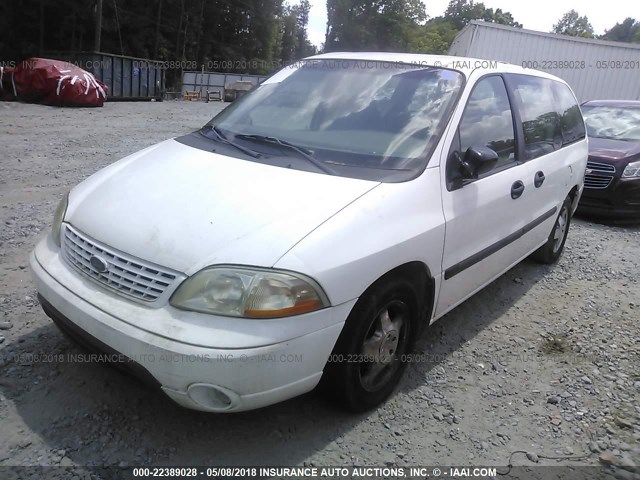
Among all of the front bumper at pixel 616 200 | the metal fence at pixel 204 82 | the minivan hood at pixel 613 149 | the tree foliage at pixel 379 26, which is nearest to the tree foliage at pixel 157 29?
the metal fence at pixel 204 82

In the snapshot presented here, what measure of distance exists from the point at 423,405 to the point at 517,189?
1620 mm

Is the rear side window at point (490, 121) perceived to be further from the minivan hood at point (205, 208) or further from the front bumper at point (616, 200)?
the front bumper at point (616, 200)

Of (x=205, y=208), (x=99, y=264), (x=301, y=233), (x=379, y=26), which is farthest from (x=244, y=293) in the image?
(x=379, y=26)

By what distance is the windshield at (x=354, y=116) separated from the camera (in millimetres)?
2729

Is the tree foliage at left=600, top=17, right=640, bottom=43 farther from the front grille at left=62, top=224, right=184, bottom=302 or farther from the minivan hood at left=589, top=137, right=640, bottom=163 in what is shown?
Answer: the front grille at left=62, top=224, right=184, bottom=302

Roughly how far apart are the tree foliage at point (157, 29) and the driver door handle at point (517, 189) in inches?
1246

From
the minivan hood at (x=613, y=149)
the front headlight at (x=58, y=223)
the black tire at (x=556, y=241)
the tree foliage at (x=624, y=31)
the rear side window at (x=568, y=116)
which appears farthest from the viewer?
the tree foliage at (x=624, y=31)

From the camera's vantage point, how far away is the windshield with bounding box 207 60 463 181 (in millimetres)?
2729

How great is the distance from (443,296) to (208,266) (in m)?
1.48

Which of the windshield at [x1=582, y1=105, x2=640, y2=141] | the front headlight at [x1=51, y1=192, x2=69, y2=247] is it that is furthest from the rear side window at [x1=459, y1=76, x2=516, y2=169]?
the windshield at [x1=582, y1=105, x2=640, y2=141]

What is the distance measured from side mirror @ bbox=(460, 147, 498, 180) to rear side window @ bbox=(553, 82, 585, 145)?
204 cm

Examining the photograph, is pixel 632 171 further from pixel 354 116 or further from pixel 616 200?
pixel 354 116

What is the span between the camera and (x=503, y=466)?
7.82ft

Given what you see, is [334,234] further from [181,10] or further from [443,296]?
[181,10]
